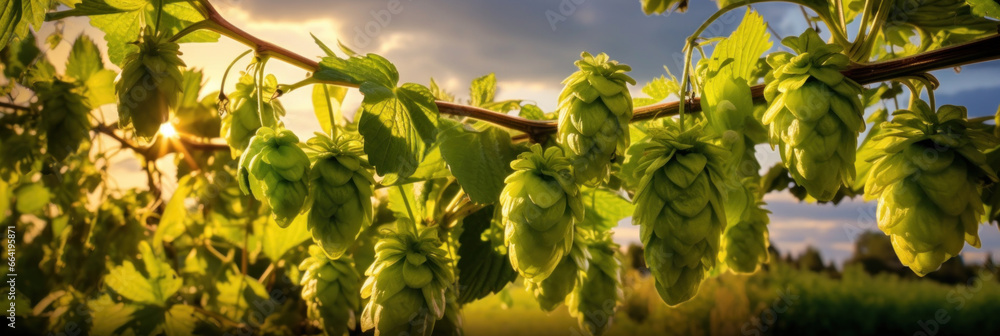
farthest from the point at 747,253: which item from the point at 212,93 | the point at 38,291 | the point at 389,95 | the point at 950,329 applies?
the point at 950,329

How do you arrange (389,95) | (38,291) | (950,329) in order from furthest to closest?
(950,329) < (38,291) < (389,95)

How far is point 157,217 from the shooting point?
174 centimetres

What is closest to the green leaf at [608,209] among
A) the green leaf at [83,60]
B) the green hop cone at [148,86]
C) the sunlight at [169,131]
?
the green hop cone at [148,86]

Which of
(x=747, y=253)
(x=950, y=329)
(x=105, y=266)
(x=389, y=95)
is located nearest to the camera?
(x=389, y=95)

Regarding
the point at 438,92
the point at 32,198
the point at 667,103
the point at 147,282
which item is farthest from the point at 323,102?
the point at 32,198

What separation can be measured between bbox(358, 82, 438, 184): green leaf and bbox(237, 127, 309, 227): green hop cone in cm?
8

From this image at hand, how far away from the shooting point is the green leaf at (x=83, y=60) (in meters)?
1.59

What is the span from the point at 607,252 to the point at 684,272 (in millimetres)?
340

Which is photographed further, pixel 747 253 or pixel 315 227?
pixel 747 253

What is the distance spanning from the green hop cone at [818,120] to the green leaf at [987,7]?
0.16 metres

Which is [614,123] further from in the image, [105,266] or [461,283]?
[105,266]

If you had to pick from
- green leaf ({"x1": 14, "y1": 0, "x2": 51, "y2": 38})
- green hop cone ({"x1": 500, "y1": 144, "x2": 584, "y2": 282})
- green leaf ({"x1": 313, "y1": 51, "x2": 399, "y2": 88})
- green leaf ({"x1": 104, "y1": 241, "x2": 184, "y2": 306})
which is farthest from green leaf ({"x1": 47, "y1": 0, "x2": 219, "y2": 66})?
green leaf ({"x1": 104, "y1": 241, "x2": 184, "y2": 306})

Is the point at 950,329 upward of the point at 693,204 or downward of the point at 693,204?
downward

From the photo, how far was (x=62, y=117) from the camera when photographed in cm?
128
